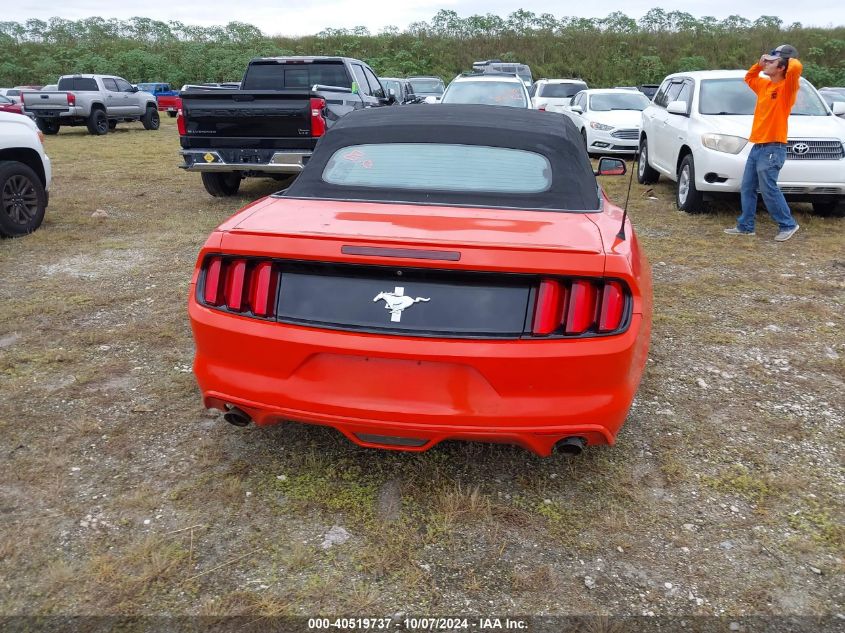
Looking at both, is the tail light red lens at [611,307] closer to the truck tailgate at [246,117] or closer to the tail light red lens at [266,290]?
the tail light red lens at [266,290]

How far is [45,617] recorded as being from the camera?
87.0 inches

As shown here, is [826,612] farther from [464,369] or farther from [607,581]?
[464,369]

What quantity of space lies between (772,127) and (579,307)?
555 centimetres

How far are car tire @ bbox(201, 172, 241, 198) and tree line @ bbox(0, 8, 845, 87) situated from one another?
32791 mm

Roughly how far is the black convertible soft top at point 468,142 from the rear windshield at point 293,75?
6.98 metres

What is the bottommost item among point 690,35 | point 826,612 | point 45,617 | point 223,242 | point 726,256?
point 45,617

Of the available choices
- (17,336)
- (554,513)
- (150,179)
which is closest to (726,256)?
(554,513)

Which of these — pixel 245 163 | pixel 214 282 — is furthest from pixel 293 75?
pixel 214 282

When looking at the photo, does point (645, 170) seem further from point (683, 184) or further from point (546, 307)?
point (546, 307)

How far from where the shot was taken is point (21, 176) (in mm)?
7352

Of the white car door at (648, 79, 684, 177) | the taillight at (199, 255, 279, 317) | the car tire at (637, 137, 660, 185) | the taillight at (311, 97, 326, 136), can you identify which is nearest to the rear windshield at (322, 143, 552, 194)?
the taillight at (199, 255, 279, 317)

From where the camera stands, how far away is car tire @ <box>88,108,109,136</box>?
2055cm

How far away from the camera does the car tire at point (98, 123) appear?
2055cm

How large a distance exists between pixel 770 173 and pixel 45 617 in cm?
724
